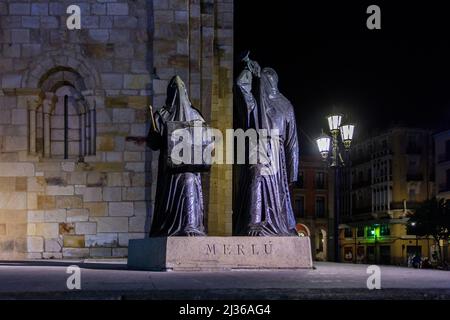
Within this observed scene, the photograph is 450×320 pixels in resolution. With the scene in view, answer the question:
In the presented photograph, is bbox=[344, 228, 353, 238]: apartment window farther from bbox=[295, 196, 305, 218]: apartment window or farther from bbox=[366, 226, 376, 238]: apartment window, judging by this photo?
bbox=[295, 196, 305, 218]: apartment window

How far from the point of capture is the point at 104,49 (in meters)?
15.9

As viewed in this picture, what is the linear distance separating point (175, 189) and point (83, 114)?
6207mm

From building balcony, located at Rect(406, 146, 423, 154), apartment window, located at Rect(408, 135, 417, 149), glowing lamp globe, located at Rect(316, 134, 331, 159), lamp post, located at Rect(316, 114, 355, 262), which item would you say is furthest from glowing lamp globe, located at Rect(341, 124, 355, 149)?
apartment window, located at Rect(408, 135, 417, 149)

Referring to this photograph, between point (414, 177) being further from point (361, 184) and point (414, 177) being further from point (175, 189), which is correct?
point (175, 189)

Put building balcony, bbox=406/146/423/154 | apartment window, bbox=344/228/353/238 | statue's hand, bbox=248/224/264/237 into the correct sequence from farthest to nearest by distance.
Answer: apartment window, bbox=344/228/353/238, building balcony, bbox=406/146/423/154, statue's hand, bbox=248/224/264/237

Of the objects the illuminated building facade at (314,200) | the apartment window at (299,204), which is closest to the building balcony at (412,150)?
the illuminated building facade at (314,200)

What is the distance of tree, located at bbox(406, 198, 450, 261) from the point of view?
47.4 m

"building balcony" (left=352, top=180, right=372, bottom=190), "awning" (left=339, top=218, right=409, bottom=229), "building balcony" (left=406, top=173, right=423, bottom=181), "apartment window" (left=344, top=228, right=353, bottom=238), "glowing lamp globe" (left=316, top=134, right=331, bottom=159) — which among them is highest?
"building balcony" (left=406, top=173, right=423, bottom=181)

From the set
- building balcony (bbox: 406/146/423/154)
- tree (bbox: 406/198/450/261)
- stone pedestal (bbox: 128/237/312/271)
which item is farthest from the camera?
building balcony (bbox: 406/146/423/154)

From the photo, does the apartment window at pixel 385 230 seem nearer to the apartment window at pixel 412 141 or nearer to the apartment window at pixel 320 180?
the apartment window at pixel 412 141

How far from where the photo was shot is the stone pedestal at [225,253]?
9.76 m

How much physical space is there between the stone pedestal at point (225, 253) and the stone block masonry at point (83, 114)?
538cm

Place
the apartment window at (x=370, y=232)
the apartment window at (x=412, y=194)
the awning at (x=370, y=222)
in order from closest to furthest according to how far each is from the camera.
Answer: the awning at (x=370, y=222) < the apartment window at (x=412, y=194) < the apartment window at (x=370, y=232)

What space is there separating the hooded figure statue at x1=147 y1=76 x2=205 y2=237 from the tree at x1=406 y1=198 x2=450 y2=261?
39845 millimetres
